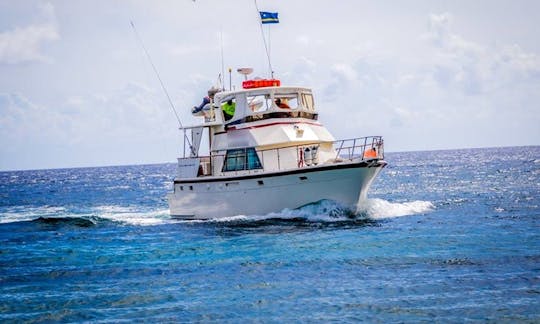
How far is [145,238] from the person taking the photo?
24094mm

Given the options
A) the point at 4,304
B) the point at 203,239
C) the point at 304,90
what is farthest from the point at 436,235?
the point at 4,304

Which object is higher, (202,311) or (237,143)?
(237,143)

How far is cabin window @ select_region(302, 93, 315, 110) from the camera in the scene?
28516 millimetres

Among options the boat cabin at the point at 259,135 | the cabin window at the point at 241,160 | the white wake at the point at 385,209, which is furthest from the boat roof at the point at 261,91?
the white wake at the point at 385,209

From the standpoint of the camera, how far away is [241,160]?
2697 centimetres

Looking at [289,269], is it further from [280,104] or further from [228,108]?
[228,108]

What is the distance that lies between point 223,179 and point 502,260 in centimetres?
1274

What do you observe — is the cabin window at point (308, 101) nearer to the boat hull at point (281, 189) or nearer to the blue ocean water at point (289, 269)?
the boat hull at point (281, 189)

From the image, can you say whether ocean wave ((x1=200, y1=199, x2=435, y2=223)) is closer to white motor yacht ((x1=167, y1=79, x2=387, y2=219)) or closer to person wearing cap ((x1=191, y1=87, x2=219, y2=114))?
white motor yacht ((x1=167, y1=79, x2=387, y2=219))

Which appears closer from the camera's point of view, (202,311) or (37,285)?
(202,311)

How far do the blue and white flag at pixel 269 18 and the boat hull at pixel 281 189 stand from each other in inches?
319

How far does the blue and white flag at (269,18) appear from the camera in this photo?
29875 millimetres

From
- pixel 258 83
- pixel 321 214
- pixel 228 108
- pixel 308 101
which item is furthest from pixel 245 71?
pixel 321 214

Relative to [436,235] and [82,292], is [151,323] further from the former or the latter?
[436,235]
